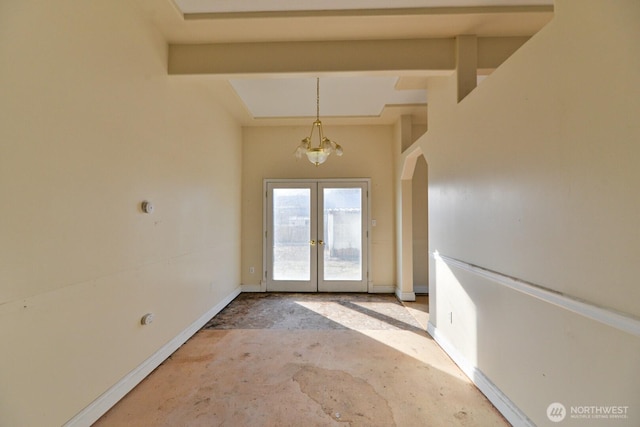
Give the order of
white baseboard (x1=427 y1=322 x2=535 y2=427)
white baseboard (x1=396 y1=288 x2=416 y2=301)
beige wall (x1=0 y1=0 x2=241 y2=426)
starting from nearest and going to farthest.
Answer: beige wall (x1=0 y1=0 x2=241 y2=426), white baseboard (x1=427 y1=322 x2=535 y2=427), white baseboard (x1=396 y1=288 x2=416 y2=301)

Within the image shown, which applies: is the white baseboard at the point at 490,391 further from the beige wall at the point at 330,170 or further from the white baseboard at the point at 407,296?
the beige wall at the point at 330,170

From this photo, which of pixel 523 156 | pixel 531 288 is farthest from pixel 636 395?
pixel 523 156

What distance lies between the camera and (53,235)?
155cm

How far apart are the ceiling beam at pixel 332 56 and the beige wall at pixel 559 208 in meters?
0.69

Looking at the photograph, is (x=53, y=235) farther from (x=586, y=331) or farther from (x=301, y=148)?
(x=586, y=331)

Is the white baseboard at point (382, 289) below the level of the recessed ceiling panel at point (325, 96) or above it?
below

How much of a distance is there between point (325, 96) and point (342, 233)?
7.93 feet

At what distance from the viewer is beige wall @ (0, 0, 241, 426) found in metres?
1.37

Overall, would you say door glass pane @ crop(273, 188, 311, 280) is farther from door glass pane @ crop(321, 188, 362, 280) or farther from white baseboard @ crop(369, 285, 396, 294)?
white baseboard @ crop(369, 285, 396, 294)

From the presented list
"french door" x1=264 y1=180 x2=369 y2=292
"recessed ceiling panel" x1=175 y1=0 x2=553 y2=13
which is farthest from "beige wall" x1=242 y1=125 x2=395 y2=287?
"recessed ceiling panel" x1=175 y1=0 x2=553 y2=13

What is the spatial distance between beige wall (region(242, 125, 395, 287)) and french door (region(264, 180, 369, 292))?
184 millimetres

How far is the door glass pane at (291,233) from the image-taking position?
199 inches

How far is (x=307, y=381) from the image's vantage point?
2268 mm

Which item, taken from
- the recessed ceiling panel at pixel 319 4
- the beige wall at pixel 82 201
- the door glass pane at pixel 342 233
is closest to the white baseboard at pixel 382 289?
the door glass pane at pixel 342 233
